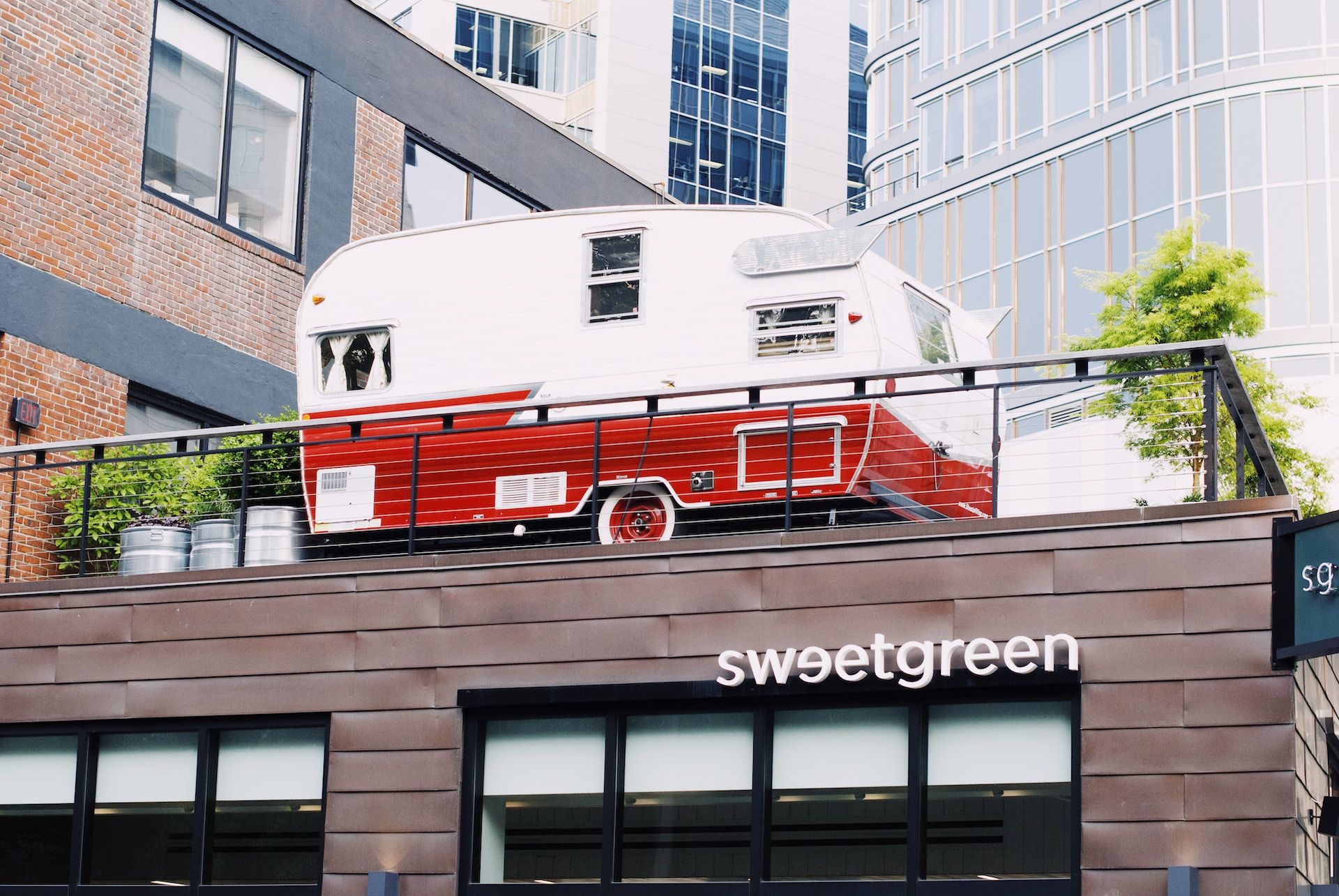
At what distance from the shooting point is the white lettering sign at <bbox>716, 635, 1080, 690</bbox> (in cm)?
1166

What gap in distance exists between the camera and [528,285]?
15.6 metres

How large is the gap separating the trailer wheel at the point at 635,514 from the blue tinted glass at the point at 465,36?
5148 cm

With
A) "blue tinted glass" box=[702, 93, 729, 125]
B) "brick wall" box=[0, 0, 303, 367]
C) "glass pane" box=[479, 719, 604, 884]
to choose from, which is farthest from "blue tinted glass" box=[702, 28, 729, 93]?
"glass pane" box=[479, 719, 604, 884]

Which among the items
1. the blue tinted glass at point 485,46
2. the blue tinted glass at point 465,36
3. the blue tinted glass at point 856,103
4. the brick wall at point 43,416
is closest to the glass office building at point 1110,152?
the blue tinted glass at point 465,36

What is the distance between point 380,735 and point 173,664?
6.33 feet

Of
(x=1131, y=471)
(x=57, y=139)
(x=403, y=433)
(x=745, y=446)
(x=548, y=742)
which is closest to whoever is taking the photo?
(x=548, y=742)

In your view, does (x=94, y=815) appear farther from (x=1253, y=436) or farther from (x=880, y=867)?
(x=1253, y=436)

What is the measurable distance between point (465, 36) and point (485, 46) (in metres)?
0.96

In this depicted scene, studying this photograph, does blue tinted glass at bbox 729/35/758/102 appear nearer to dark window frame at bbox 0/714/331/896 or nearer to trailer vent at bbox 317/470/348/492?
trailer vent at bbox 317/470/348/492

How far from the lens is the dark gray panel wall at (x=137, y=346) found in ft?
57.8

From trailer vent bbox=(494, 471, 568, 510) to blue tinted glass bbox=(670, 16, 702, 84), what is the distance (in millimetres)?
52721

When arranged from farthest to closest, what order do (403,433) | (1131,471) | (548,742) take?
(1131,471) → (403,433) → (548,742)

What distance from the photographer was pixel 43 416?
17641 millimetres

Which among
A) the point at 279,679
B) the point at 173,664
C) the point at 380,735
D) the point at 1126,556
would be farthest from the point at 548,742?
the point at 1126,556
